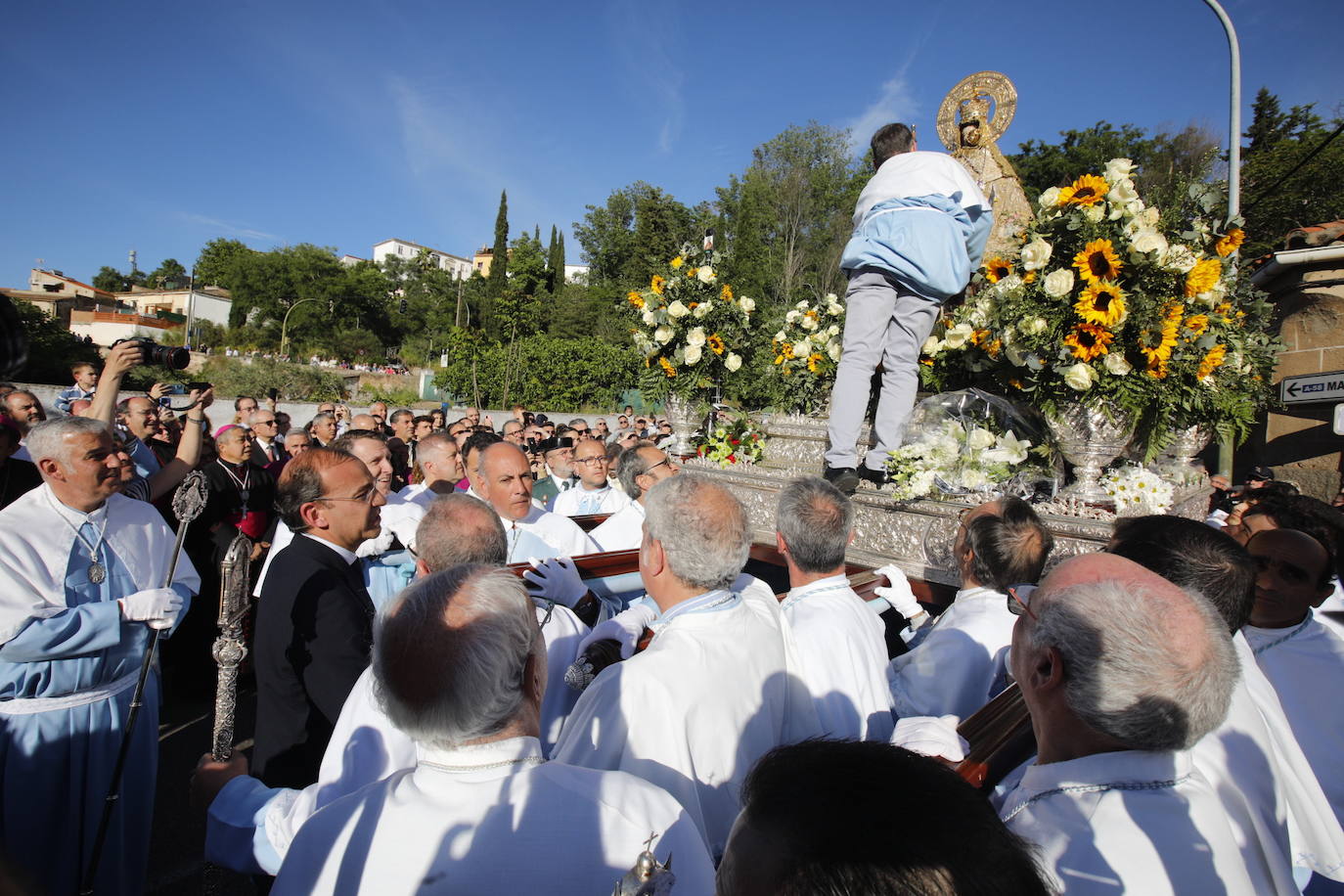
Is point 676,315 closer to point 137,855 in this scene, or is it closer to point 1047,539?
point 1047,539

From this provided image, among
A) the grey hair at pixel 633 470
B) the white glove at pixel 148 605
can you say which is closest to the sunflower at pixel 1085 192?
A: the grey hair at pixel 633 470

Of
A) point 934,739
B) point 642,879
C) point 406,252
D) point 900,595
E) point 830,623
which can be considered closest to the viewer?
point 642,879

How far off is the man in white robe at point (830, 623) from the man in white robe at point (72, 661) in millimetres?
2529

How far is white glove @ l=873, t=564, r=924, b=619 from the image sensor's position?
366cm

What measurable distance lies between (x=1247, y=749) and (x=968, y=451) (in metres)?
2.86

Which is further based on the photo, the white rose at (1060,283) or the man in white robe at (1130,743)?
the white rose at (1060,283)

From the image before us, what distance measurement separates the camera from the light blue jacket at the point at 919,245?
460 cm

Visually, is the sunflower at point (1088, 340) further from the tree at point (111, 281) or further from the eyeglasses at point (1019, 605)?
the tree at point (111, 281)

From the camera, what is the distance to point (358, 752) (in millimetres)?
2010

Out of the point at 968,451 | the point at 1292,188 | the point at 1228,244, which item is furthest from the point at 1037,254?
the point at 1292,188

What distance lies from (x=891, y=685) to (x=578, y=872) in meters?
1.94

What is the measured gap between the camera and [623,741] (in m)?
1.83

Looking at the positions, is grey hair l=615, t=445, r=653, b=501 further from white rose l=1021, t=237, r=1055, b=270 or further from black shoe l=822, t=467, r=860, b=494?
white rose l=1021, t=237, r=1055, b=270

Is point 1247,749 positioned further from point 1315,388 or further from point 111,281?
point 111,281
